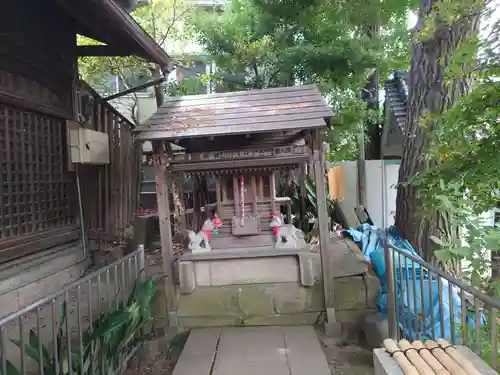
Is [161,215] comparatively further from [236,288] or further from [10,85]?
[10,85]

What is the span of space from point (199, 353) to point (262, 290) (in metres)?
1.35

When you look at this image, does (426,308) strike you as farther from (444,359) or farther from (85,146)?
(85,146)

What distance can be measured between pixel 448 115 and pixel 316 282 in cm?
325

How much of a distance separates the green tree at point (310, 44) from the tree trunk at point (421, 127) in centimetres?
282

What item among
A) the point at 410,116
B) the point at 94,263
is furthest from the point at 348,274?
the point at 94,263

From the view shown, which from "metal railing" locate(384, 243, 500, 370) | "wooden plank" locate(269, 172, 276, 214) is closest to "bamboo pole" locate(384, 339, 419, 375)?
"metal railing" locate(384, 243, 500, 370)

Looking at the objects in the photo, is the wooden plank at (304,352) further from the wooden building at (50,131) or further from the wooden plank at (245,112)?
the wooden building at (50,131)

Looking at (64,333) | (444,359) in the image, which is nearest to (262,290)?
(64,333)

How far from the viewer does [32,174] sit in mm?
5438

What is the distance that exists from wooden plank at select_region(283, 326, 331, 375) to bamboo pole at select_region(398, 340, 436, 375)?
1.41 metres

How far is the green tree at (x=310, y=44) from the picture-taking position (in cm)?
852

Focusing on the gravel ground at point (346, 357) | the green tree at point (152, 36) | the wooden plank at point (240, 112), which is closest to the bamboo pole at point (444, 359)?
the gravel ground at point (346, 357)

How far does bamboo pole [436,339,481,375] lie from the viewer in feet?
7.47

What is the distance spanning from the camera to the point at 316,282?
5586 mm
